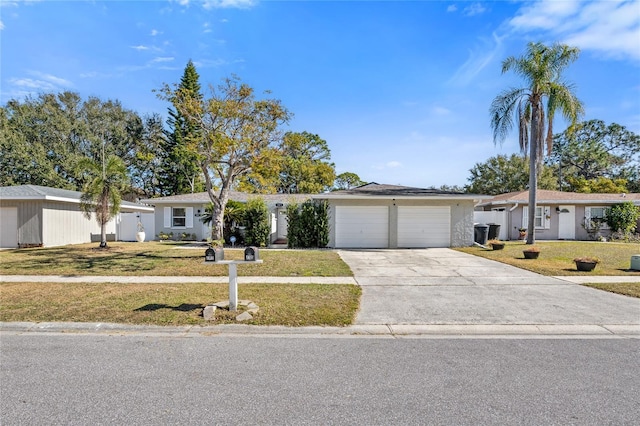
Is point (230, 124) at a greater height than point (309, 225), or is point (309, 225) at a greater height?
point (230, 124)

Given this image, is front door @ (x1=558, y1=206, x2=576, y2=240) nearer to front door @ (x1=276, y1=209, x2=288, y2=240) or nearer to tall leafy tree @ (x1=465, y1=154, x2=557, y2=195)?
tall leafy tree @ (x1=465, y1=154, x2=557, y2=195)

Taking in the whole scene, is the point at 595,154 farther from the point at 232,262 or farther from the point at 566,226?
the point at 232,262

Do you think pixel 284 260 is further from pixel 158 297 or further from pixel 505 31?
pixel 505 31

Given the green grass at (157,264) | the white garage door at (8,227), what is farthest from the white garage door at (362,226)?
the white garage door at (8,227)

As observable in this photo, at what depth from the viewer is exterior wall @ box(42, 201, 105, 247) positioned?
56.2ft

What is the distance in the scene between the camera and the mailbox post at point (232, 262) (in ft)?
19.5

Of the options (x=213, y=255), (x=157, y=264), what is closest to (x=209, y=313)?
(x=213, y=255)

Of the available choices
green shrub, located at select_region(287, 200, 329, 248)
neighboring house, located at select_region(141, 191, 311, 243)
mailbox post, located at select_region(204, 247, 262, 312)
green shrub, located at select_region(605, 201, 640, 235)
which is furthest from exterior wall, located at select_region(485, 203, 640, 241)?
mailbox post, located at select_region(204, 247, 262, 312)

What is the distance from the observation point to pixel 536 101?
17156 millimetres

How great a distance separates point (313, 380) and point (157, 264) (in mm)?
8942

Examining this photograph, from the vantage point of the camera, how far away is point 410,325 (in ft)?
18.1

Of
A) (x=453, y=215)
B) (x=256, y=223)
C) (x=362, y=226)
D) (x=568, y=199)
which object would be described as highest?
(x=568, y=199)

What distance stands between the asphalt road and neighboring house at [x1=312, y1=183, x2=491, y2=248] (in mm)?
12198

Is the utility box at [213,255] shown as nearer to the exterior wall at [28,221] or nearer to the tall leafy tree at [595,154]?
the exterior wall at [28,221]
